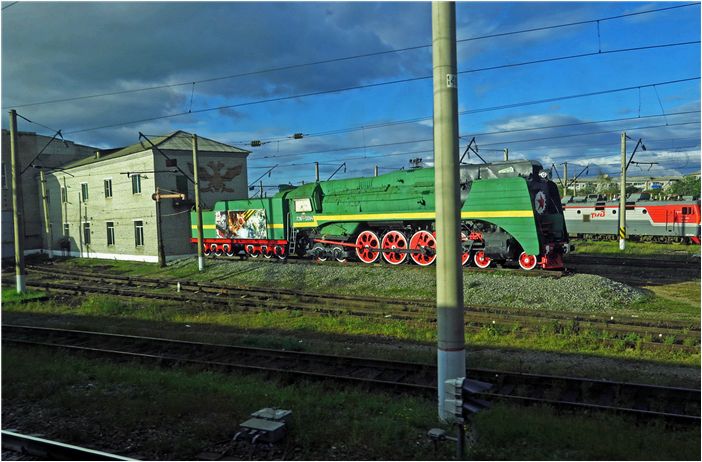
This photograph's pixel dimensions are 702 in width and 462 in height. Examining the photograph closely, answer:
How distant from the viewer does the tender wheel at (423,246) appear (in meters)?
18.9

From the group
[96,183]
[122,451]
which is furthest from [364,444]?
[96,183]

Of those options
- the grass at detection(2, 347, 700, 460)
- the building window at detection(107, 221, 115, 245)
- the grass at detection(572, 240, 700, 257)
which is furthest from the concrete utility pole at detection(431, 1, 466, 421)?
the building window at detection(107, 221, 115, 245)

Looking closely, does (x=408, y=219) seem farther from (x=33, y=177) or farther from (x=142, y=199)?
(x=33, y=177)

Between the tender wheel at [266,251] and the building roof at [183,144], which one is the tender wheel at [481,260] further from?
the building roof at [183,144]

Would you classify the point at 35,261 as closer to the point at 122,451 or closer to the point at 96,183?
the point at 96,183

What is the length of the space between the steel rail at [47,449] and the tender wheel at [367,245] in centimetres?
1577

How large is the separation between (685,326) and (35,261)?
42.4 m

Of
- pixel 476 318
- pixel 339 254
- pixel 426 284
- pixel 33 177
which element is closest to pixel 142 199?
pixel 339 254

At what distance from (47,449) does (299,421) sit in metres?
2.73

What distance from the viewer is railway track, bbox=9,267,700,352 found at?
33.5 feet

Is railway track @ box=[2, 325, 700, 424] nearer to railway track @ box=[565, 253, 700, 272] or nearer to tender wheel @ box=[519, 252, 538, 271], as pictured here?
tender wheel @ box=[519, 252, 538, 271]

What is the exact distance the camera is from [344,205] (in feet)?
70.6

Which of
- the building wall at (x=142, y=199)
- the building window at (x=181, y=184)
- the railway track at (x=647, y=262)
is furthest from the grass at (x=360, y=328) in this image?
the building window at (x=181, y=184)

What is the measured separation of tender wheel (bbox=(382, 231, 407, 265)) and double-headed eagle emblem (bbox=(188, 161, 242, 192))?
17769 millimetres
